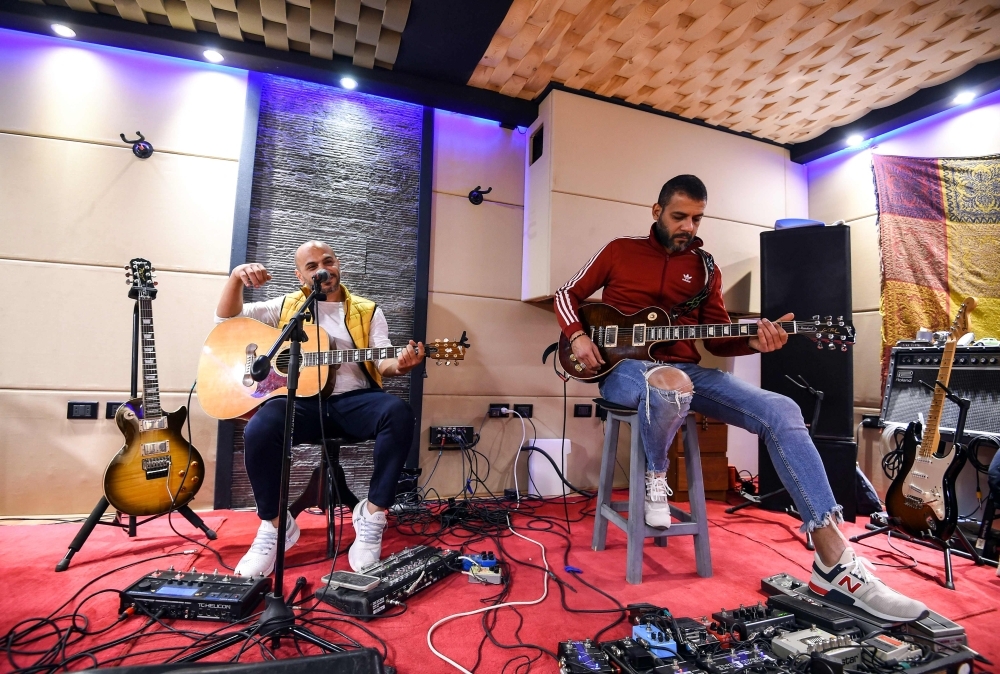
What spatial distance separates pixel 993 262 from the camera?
2953 millimetres

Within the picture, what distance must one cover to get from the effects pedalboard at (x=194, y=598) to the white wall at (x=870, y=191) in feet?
13.0

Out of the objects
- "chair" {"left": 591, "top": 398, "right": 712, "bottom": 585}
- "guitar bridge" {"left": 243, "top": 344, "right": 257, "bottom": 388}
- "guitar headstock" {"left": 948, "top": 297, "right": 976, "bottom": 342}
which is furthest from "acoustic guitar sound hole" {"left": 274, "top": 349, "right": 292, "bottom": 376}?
"guitar headstock" {"left": 948, "top": 297, "right": 976, "bottom": 342}

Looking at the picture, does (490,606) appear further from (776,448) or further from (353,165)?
(353,165)

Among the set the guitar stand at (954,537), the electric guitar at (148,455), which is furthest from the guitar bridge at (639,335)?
the electric guitar at (148,455)

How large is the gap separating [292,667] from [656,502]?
1.43 meters

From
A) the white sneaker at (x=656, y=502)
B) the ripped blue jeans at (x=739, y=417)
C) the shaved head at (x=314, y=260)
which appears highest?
the shaved head at (x=314, y=260)

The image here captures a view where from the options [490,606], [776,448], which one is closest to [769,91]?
[776,448]

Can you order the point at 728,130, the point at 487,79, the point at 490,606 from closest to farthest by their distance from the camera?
the point at 490,606 < the point at 487,79 < the point at 728,130

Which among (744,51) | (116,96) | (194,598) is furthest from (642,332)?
(116,96)

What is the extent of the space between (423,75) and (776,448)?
2.98 metres

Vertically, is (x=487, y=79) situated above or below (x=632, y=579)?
above

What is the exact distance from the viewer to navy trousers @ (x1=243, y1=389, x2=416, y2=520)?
1935 millimetres

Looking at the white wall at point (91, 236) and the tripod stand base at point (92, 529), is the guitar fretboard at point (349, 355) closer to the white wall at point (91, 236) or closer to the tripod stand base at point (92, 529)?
the tripod stand base at point (92, 529)

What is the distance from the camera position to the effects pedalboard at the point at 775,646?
118 centimetres
